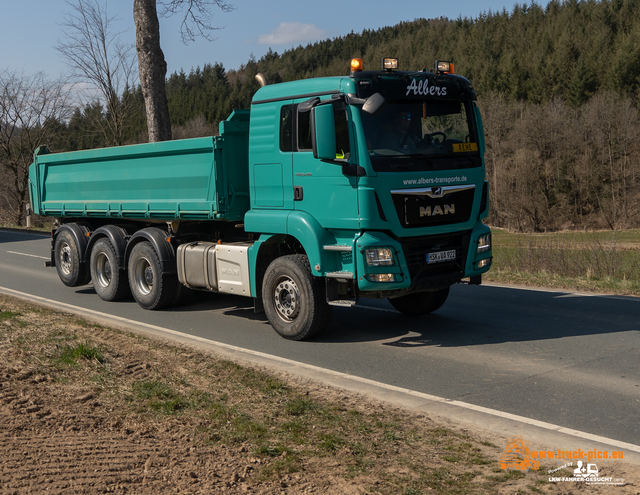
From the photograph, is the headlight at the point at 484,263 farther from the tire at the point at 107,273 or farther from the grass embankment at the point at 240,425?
the tire at the point at 107,273

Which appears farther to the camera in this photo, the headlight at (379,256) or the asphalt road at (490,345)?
the headlight at (379,256)

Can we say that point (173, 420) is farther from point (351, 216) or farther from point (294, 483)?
point (351, 216)

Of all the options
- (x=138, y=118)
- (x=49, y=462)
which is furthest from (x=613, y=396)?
(x=138, y=118)

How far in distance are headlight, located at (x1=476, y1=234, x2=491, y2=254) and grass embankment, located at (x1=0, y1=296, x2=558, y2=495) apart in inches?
124

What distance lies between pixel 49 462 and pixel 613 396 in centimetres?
452

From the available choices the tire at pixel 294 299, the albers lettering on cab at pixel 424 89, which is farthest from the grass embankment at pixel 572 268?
the tire at pixel 294 299

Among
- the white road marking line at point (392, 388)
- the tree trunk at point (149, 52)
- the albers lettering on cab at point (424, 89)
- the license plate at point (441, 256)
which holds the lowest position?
the white road marking line at point (392, 388)

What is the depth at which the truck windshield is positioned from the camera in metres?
6.96

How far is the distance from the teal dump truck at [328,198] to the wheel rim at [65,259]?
298cm

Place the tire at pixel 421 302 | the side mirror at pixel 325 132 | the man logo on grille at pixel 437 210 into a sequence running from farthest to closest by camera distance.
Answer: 1. the tire at pixel 421 302
2. the man logo on grille at pixel 437 210
3. the side mirror at pixel 325 132

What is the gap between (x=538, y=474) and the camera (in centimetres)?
392

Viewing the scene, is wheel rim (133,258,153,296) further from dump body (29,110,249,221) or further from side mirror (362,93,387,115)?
side mirror (362,93,387,115)

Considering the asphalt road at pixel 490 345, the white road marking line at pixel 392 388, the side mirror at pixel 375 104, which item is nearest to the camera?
the white road marking line at pixel 392 388

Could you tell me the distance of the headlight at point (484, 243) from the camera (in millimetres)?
7859
